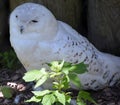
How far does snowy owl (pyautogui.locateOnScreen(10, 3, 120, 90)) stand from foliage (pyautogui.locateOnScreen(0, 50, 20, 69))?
544 millimetres

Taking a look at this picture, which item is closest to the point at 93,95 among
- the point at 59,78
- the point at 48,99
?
the point at 59,78

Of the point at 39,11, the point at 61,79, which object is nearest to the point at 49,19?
the point at 39,11

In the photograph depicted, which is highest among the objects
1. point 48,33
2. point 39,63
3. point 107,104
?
point 48,33

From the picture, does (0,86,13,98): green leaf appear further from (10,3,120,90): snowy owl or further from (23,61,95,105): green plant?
(23,61,95,105): green plant

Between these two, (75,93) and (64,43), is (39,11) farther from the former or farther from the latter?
(75,93)

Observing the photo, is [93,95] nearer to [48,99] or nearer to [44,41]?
[44,41]

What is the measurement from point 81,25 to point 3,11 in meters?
0.69

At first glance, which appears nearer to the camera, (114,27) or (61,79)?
(61,79)

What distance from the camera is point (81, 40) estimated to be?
9.74 ft

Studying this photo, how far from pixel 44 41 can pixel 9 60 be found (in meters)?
0.77

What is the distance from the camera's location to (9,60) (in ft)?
11.2

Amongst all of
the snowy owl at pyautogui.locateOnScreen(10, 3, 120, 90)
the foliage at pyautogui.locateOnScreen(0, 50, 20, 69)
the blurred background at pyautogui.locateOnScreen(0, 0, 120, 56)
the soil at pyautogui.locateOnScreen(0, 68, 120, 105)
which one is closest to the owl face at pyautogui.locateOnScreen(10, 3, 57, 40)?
the snowy owl at pyautogui.locateOnScreen(10, 3, 120, 90)

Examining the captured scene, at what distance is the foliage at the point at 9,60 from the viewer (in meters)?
3.39

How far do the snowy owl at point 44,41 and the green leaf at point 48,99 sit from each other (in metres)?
0.51
